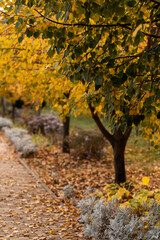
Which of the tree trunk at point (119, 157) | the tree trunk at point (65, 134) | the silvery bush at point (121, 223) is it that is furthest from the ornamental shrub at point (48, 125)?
the silvery bush at point (121, 223)

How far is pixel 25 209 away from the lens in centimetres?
550

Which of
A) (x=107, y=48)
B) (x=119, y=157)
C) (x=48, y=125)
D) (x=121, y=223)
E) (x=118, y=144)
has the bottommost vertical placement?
(x=121, y=223)

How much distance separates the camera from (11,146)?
1338 cm

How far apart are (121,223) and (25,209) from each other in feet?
7.71

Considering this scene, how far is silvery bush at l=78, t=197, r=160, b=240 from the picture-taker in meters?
3.65

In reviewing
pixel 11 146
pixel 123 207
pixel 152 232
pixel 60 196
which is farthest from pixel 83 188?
pixel 11 146

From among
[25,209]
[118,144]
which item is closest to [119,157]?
[118,144]

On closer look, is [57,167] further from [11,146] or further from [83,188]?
[11,146]

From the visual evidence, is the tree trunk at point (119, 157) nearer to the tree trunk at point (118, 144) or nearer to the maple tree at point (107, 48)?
the tree trunk at point (118, 144)

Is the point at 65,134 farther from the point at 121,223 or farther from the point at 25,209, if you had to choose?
the point at 121,223

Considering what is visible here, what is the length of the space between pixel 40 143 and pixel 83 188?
219 inches

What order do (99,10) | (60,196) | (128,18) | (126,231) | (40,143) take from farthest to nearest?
(40,143), (60,196), (126,231), (128,18), (99,10)

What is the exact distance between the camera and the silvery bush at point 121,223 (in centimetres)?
365

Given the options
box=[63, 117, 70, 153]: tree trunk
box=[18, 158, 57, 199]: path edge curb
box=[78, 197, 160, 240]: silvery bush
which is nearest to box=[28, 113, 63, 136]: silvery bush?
box=[63, 117, 70, 153]: tree trunk
